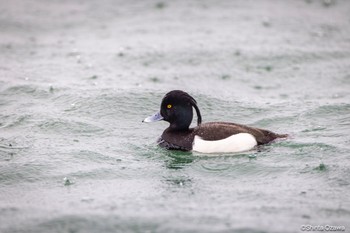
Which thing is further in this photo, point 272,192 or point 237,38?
point 237,38

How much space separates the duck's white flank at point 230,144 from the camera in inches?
483

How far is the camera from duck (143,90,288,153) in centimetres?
1229

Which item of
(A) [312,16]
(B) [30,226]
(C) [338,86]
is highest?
(A) [312,16]

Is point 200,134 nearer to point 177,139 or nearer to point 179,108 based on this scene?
point 177,139

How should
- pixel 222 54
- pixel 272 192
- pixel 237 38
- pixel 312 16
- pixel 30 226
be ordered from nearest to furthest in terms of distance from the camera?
pixel 30 226, pixel 272 192, pixel 222 54, pixel 237 38, pixel 312 16

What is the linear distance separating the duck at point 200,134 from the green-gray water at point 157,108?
183 millimetres

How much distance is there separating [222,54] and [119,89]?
3566 mm

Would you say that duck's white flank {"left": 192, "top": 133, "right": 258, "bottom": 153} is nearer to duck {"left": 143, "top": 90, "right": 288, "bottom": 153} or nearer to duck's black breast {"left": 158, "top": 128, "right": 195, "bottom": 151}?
duck {"left": 143, "top": 90, "right": 288, "bottom": 153}

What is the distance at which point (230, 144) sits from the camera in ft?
40.2

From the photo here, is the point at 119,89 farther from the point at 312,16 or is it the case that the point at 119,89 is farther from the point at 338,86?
the point at 312,16

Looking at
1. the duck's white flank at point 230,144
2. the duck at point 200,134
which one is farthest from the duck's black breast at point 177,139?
the duck's white flank at point 230,144

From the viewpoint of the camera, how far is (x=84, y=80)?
55.2 feet

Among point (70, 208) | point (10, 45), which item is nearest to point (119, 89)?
point (10, 45)

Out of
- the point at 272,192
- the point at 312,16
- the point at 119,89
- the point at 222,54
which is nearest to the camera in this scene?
the point at 272,192
